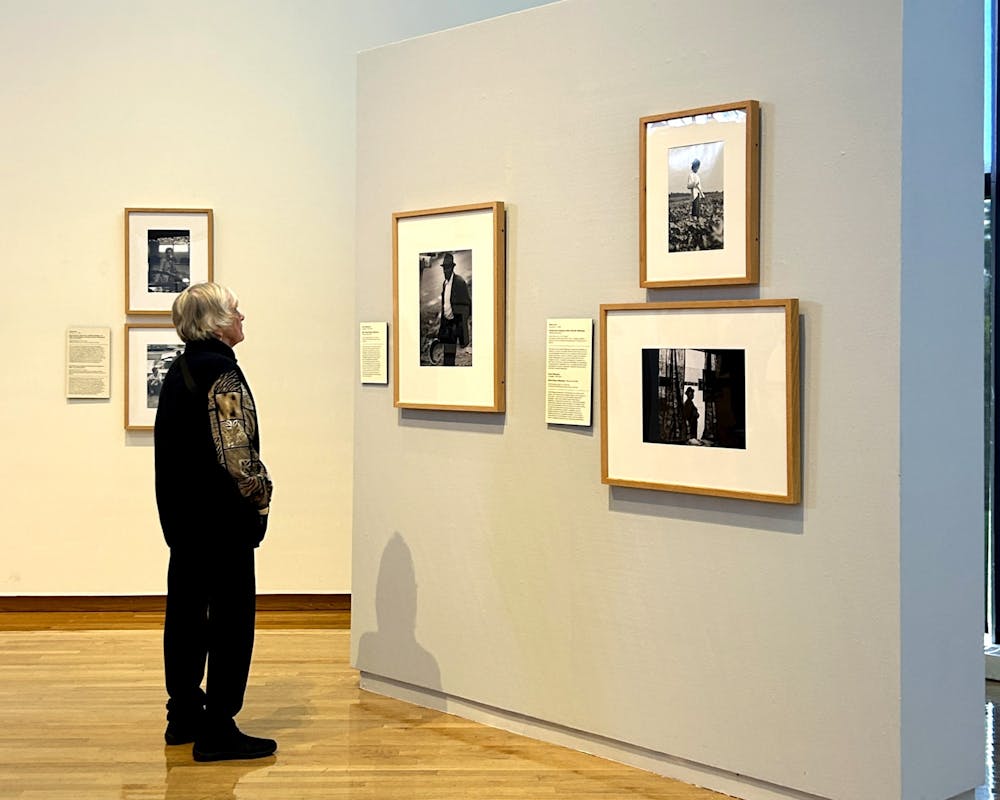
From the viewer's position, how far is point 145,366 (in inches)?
314

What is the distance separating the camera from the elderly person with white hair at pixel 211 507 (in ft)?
16.9

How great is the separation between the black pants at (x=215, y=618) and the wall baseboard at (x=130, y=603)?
261 centimetres

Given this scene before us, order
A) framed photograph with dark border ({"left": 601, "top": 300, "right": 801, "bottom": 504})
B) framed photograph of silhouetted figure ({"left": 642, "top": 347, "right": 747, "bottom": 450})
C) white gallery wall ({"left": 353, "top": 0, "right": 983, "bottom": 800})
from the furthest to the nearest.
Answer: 1. framed photograph of silhouetted figure ({"left": 642, "top": 347, "right": 747, "bottom": 450})
2. framed photograph with dark border ({"left": 601, "top": 300, "right": 801, "bottom": 504})
3. white gallery wall ({"left": 353, "top": 0, "right": 983, "bottom": 800})

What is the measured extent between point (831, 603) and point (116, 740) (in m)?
3.24

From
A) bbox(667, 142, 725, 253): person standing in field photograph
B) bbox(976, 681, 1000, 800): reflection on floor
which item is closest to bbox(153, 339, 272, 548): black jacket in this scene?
bbox(667, 142, 725, 253): person standing in field photograph

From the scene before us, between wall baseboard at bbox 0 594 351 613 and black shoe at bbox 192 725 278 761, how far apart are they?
2618 mm

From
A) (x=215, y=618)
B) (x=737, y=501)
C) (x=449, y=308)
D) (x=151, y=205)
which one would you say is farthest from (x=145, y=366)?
(x=737, y=501)

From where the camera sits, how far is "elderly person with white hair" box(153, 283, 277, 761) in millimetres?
5160

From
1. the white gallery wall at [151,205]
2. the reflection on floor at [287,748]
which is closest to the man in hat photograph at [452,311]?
the reflection on floor at [287,748]

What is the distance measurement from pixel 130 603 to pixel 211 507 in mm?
3108

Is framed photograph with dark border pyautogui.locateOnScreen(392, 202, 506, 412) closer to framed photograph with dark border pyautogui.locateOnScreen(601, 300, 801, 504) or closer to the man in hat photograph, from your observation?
the man in hat photograph

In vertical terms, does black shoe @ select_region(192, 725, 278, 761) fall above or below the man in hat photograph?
below

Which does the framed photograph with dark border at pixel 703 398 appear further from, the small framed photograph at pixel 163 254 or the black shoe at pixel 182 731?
the small framed photograph at pixel 163 254

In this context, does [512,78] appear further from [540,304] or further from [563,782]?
[563,782]
